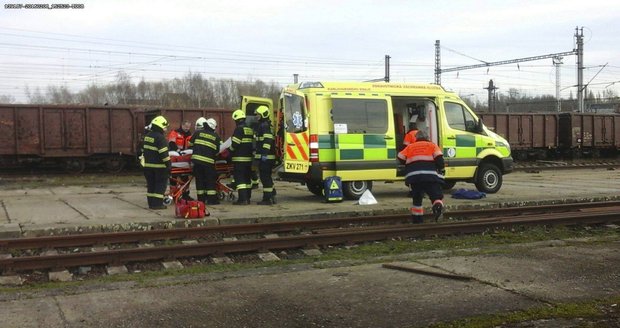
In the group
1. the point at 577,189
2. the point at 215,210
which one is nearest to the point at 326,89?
the point at 215,210

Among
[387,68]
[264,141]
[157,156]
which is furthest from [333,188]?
[387,68]

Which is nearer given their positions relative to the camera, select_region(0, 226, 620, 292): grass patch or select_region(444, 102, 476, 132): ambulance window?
select_region(0, 226, 620, 292): grass patch

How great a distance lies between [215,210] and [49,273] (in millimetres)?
4300

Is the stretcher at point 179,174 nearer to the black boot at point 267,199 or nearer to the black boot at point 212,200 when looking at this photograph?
the black boot at point 212,200

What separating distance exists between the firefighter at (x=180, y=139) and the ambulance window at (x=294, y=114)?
2100 millimetres

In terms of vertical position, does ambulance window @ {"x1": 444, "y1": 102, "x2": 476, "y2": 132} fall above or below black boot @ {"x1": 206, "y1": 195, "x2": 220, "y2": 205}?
above

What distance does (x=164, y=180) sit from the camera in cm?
1048

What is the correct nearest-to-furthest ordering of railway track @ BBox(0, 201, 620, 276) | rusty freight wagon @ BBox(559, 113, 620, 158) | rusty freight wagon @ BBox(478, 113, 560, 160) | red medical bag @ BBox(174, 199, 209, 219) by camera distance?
railway track @ BBox(0, 201, 620, 276) < red medical bag @ BBox(174, 199, 209, 219) < rusty freight wagon @ BBox(478, 113, 560, 160) < rusty freight wagon @ BBox(559, 113, 620, 158)

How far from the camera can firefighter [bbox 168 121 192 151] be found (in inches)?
467

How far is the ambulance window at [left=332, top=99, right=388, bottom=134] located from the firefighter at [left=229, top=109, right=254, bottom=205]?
1820 mm

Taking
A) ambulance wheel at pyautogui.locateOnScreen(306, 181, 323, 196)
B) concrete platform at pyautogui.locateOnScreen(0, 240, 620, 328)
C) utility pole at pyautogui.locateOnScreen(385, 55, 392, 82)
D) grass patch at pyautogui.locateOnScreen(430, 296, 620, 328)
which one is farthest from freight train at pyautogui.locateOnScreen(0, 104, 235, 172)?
utility pole at pyautogui.locateOnScreen(385, 55, 392, 82)

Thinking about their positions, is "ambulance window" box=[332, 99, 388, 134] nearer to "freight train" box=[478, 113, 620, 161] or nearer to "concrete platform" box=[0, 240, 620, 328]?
"concrete platform" box=[0, 240, 620, 328]

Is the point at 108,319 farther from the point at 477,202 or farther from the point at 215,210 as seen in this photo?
the point at 477,202

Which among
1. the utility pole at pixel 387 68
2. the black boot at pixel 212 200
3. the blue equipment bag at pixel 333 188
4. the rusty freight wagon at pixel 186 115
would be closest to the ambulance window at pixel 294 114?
the blue equipment bag at pixel 333 188
